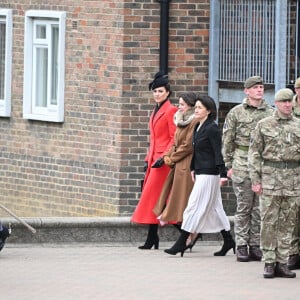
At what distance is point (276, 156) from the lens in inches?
583

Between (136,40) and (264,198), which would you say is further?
(136,40)

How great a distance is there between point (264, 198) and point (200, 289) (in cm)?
116

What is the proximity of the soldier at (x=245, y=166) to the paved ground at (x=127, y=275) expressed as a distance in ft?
0.82

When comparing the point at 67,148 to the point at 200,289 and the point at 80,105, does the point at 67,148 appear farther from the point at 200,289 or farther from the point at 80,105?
the point at 200,289

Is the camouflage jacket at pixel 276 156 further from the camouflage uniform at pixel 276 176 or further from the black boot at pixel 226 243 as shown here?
the black boot at pixel 226 243

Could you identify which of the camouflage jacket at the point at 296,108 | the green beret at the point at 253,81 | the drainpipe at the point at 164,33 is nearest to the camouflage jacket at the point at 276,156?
the camouflage jacket at the point at 296,108

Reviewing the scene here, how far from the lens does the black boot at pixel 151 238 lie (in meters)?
17.3

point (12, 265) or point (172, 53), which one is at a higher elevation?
point (172, 53)

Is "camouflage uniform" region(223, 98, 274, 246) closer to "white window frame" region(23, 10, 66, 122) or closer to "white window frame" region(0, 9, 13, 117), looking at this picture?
"white window frame" region(23, 10, 66, 122)

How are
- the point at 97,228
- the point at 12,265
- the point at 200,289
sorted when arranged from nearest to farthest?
1. the point at 200,289
2. the point at 12,265
3. the point at 97,228

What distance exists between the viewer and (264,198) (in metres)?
14.9

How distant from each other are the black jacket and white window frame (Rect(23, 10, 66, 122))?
15.8ft

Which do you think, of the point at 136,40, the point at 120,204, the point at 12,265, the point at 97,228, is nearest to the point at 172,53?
the point at 136,40

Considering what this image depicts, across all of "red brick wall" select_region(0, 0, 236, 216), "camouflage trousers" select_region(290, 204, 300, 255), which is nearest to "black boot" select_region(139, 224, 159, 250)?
"camouflage trousers" select_region(290, 204, 300, 255)
